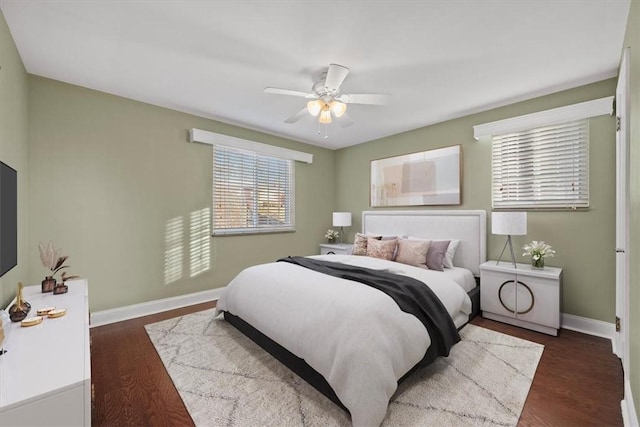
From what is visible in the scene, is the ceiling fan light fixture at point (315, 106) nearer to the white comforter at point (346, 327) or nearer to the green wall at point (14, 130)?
the white comforter at point (346, 327)

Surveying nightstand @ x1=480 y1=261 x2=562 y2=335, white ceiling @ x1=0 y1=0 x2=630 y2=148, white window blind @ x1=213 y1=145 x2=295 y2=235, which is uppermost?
white ceiling @ x1=0 y1=0 x2=630 y2=148

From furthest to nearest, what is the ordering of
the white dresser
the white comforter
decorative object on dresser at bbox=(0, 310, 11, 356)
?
the white comforter < decorative object on dresser at bbox=(0, 310, 11, 356) < the white dresser

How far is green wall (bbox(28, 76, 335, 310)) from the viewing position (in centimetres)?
276

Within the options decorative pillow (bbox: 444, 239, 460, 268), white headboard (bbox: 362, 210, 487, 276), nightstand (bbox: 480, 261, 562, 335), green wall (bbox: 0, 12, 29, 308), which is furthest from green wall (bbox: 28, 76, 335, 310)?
nightstand (bbox: 480, 261, 562, 335)

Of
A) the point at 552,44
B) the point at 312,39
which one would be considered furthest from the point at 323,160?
the point at 552,44

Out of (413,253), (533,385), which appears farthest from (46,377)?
(413,253)

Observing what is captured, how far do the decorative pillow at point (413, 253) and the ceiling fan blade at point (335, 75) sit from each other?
2.15 metres

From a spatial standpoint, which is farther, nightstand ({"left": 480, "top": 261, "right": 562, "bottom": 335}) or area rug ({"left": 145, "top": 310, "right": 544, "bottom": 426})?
nightstand ({"left": 480, "top": 261, "right": 562, "bottom": 335})

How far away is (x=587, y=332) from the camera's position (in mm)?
2830

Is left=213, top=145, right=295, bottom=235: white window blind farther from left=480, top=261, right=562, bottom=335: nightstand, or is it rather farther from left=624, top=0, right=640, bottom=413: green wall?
left=624, top=0, right=640, bottom=413: green wall

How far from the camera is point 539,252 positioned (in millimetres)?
2961

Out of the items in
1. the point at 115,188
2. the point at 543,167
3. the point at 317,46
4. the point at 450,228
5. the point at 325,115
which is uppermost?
the point at 317,46

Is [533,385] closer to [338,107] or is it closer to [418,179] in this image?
[338,107]

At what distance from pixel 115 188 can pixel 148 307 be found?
1.49 metres
